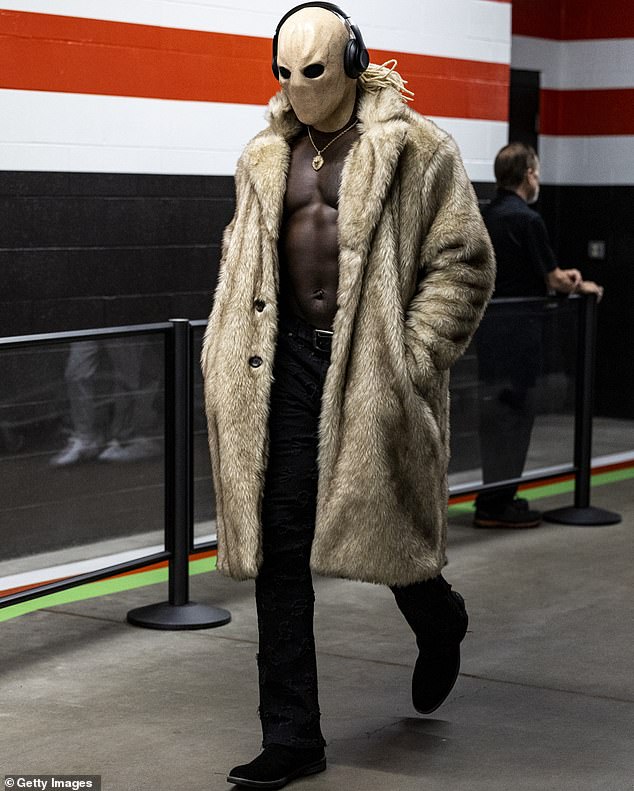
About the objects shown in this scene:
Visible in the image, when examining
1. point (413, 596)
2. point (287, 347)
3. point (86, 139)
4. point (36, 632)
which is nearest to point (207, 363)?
point (287, 347)

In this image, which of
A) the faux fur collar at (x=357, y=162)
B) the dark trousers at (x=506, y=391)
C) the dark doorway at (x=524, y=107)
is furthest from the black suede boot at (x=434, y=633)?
the dark doorway at (x=524, y=107)

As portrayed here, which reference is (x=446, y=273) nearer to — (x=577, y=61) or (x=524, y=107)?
(x=524, y=107)

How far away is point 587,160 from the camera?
10719 mm

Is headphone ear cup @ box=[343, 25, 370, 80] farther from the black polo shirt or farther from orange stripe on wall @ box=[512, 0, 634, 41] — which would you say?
orange stripe on wall @ box=[512, 0, 634, 41]

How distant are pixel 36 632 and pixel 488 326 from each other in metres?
2.65

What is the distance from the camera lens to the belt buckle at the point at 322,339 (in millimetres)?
3807

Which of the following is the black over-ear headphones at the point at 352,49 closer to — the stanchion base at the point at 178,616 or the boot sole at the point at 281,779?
the boot sole at the point at 281,779

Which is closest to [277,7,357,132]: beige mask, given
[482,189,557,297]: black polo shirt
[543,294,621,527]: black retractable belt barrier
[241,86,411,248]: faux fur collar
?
[241,86,411,248]: faux fur collar

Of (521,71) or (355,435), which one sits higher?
(521,71)

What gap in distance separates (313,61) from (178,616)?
7.64 ft

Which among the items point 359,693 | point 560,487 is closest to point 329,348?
point 359,693

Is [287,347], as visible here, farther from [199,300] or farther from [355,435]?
[199,300]

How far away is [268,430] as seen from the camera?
3.80 m

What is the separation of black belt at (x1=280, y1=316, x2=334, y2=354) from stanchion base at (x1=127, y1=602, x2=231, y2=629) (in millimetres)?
1744
